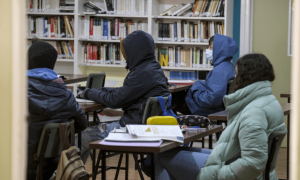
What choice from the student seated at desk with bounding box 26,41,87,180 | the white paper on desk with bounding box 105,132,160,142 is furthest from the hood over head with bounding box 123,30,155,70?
the white paper on desk with bounding box 105,132,160,142

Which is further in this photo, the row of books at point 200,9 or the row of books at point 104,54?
the row of books at point 104,54

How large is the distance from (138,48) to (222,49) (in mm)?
1296

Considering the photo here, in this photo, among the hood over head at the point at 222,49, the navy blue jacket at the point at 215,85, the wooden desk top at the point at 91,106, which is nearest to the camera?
the wooden desk top at the point at 91,106

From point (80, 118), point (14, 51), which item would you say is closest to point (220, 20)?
point (80, 118)

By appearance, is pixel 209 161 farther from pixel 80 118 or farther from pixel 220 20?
pixel 220 20

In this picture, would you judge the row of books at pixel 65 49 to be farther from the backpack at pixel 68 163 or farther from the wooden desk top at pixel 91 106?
the backpack at pixel 68 163

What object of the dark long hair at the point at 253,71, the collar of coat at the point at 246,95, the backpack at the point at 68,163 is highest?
the dark long hair at the point at 253,71

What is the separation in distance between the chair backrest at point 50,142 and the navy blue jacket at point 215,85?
192cm

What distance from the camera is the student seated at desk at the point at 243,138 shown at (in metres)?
1.98

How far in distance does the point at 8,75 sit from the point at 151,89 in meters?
2.22

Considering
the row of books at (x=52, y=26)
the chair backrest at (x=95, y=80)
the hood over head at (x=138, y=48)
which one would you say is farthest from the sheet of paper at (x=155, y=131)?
the row of books at (x=52, y=26)

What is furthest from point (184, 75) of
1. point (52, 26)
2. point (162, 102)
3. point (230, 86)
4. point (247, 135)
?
point (247, 135)

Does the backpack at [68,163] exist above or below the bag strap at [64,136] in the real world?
below

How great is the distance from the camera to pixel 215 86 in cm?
389
